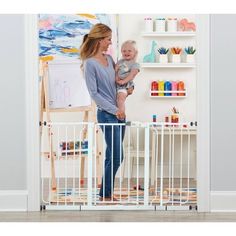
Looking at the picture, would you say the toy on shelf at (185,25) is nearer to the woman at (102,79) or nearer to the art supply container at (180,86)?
the art supply container at (180,86)

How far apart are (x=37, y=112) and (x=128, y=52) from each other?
5.94 ft

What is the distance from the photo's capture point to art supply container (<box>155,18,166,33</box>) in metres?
7.08

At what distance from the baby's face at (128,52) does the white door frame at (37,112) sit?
163 cm

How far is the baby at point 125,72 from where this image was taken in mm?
6158

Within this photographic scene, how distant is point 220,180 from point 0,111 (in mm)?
1870

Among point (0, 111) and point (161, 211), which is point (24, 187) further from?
point (161, 211)

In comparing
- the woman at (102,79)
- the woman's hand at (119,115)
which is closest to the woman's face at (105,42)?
the woman at (102,79)

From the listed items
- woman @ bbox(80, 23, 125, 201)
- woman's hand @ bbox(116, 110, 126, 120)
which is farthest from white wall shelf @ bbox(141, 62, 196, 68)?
woman's hand @ bbox(116, 110, 126, 120)

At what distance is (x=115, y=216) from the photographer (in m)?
4.79

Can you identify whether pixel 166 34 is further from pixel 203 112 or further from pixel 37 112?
pixel 37 112

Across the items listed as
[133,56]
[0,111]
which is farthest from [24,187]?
[133,56]

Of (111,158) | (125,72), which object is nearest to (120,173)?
(111,158)

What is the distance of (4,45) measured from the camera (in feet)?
15.9

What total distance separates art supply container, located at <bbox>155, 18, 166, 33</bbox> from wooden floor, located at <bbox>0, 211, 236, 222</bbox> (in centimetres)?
280
